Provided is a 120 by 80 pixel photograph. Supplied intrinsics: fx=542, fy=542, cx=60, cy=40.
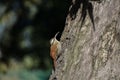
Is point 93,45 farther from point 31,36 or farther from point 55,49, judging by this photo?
point 31,36

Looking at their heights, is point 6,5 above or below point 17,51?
above

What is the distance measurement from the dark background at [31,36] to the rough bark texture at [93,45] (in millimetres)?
6417

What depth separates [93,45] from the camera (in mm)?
2301

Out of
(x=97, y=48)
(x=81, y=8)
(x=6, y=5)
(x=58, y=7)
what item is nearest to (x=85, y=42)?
(x=97, y=48)

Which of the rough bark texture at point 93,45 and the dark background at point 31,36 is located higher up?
the rough bark texture at point 93,45

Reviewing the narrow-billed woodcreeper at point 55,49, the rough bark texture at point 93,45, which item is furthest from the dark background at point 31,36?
the rough bark texture at point 93,45

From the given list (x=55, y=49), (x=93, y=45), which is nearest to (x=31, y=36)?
(x=55, y=49)

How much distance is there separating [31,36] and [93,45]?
773 cm

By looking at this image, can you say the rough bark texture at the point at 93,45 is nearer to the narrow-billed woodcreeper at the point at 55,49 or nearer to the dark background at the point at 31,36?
the narrow-billed woodcreeper at the point at 55,49

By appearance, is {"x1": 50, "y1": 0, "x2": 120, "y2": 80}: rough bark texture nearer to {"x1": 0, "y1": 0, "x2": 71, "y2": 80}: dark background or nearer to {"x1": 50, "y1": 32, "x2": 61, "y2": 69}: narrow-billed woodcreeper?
{"x1": 50, "y1": 32, "x2": 61, "y2": 69}: narrow-billed woodcreeper

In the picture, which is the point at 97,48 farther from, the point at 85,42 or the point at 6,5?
the point at 6,5

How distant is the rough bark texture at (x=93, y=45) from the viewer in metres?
2.26

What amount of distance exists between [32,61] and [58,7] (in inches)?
42.5

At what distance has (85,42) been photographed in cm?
233
